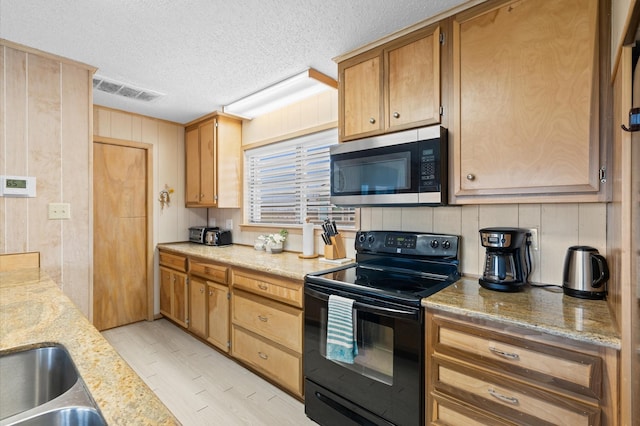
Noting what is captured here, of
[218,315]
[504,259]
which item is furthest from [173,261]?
[504,259]

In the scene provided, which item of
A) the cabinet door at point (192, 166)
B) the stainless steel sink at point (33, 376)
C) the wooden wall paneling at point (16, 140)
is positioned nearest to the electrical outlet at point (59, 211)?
the wooden wall paneling at point (16, 140)

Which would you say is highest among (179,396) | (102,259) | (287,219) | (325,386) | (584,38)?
(584,38)

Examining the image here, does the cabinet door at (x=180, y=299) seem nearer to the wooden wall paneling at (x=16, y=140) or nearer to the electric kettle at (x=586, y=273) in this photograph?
the wooden wall paneling at (x=16, y=140)

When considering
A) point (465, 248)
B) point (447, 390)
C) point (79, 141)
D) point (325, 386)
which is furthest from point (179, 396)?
point (465, 248)

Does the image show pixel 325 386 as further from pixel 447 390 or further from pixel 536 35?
pixel 536 35

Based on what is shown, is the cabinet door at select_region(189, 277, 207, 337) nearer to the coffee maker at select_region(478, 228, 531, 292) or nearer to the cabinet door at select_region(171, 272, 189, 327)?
the cabinet door at select_region(171, 272, 189, 327)

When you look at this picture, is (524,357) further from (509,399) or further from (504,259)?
(504,259)

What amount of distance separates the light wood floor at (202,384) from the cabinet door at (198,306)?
0.53ft

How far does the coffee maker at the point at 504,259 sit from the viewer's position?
4.91ft

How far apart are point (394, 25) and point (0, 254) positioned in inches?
115

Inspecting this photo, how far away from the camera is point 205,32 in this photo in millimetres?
1903

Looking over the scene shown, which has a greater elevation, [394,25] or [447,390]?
[394,25]

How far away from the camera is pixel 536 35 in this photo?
4.67ft

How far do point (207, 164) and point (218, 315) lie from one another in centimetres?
168
